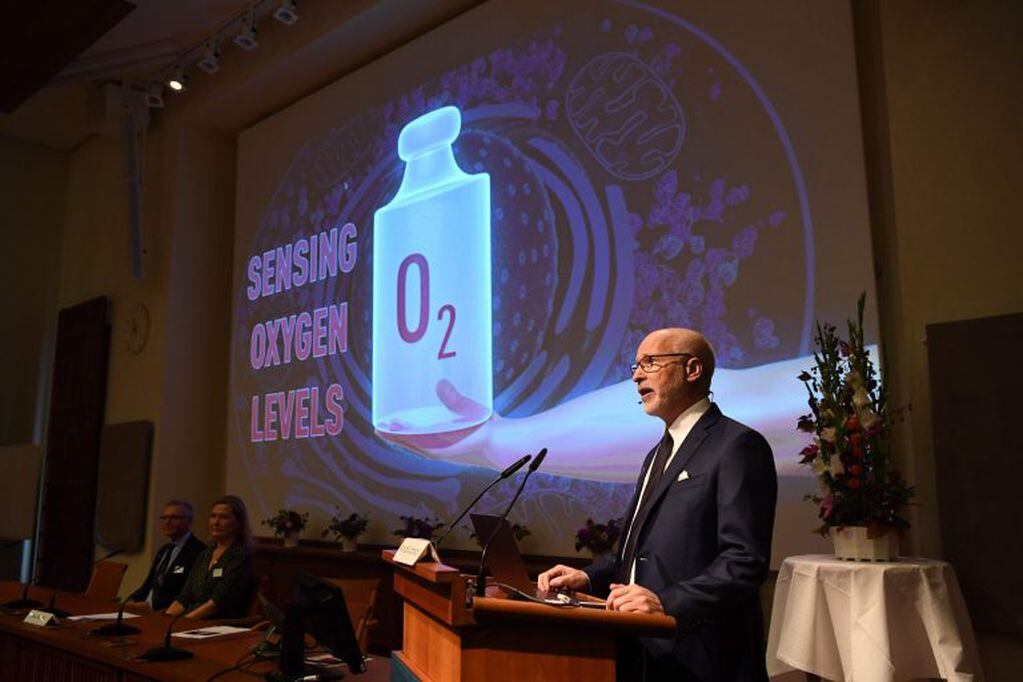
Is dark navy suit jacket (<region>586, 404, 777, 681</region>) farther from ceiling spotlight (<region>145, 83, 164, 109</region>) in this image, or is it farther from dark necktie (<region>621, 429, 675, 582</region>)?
ceiling spotlight (<region>145, 83, 164, 109</region>)

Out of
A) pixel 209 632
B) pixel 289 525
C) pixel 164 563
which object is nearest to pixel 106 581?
pixel 164 563

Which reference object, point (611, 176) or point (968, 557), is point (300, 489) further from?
point (968, 557)

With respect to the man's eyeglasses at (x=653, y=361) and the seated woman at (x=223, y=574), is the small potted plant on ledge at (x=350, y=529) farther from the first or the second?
the man's eyeglasses at (x=653, y=361)

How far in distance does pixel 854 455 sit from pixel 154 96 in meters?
6.65

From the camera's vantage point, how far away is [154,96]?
7.68 meters

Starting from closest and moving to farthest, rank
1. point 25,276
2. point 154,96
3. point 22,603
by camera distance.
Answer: point 22,603 < point 154,96 < point 25,276

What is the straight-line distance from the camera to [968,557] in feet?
11.0

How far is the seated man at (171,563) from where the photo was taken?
5.00m

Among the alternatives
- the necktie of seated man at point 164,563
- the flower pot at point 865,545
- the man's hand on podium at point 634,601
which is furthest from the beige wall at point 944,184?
the necktie of seated man at point 164,563

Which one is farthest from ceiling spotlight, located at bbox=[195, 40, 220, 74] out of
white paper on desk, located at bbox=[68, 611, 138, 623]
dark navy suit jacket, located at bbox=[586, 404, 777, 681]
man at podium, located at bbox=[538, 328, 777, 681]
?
dark navy suit jacket, located at bbox=[586, 404, 777, 681]

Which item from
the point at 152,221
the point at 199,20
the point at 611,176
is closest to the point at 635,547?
the point at 611,176

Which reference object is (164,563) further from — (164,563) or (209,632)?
(209,632)

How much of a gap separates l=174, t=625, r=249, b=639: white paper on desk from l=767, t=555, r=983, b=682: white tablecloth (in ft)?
7.30

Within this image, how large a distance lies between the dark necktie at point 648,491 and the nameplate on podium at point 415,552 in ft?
1.94
